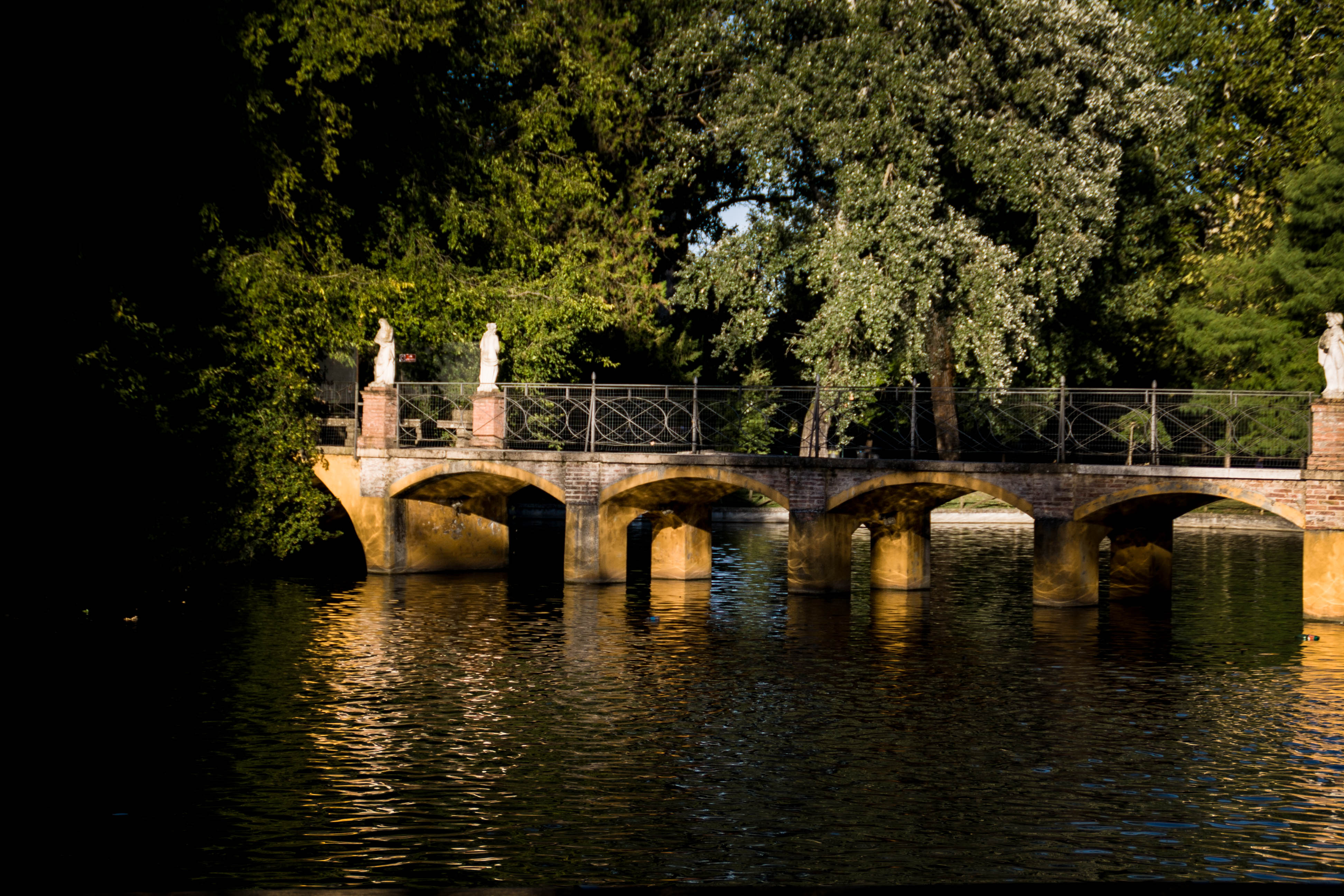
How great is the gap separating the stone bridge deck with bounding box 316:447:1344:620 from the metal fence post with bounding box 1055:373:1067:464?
749 mm

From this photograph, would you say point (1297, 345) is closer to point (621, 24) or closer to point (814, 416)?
point (814, 416)

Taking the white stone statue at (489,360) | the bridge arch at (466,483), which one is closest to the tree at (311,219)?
the white stone statue at (489,360)

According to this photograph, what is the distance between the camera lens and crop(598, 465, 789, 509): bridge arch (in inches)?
971

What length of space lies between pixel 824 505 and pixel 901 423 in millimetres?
2207

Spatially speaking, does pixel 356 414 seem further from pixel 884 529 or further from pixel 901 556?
pixel 901 556

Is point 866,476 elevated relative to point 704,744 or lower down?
elevated

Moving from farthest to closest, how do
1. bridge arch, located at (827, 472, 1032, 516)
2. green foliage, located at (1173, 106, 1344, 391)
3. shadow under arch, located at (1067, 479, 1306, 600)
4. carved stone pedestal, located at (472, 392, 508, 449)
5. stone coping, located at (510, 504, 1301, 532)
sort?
1. stone coping, located at (510, 504, 1301, 532)
2. green foliage, located at (1173, 106, 1344, 391)
3. carved stone pedestal, located at (472, 392, 508, 449)
4. bridge arch, located at (827, 472, 1032, 516)
5. shadow under arch, located at (1067, 479, 1306, 600)

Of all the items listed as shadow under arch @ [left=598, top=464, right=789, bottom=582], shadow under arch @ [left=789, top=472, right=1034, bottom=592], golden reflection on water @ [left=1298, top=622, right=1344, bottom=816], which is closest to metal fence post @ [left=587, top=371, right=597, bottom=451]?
shadow under arch @ [left=598, top=464, right=789, bottom=582]

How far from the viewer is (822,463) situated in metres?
24.4

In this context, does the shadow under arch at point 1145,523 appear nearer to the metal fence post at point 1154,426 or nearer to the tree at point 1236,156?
the metal fence post at point 1154,426

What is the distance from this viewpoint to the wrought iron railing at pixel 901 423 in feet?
76.8

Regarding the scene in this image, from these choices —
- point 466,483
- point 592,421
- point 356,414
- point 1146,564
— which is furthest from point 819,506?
point 356,414

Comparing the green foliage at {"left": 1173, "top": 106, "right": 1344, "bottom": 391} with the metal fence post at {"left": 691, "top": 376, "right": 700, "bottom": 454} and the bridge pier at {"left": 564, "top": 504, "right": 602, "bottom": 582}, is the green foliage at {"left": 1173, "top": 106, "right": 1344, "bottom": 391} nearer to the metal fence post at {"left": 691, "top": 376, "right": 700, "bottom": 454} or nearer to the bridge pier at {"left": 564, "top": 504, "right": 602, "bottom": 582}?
the metal fence post at {"left": 691, "top": 376, "right": 700, "bottom": 454}

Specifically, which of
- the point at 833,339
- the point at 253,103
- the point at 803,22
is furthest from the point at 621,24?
the point at 253,103
